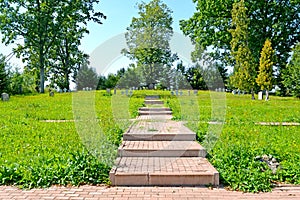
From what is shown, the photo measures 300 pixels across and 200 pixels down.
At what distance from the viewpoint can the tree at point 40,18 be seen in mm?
29906

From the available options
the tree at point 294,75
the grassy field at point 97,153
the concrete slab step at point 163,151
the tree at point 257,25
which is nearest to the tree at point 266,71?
the tree at point 294,75

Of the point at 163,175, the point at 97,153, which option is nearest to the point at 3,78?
the point at 97,153

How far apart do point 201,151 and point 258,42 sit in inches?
1019

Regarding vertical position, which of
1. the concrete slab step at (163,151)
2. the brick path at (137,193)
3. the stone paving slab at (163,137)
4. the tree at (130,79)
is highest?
the tree at (130,79)

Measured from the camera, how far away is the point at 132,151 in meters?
5.46

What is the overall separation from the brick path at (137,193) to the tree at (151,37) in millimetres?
5436

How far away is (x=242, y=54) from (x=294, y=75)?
4.61 metres

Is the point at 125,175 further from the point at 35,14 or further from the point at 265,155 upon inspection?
the point at 35,14

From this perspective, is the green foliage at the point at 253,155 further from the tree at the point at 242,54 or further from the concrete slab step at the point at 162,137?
the tree at the point at 242,54

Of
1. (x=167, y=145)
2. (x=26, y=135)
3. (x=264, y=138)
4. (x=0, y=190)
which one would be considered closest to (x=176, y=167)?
(x=167, y=145)

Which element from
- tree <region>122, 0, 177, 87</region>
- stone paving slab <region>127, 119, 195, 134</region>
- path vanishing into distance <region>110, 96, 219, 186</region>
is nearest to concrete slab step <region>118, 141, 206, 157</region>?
path vanishing into distance <region>110, 96, 219, 186</region>

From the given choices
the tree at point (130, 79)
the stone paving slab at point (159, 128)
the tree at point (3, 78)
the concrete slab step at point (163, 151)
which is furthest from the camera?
the tree at point (3, 78)

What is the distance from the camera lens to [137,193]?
4.00 meters

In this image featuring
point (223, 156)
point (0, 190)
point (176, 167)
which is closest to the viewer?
point (0, 190)
